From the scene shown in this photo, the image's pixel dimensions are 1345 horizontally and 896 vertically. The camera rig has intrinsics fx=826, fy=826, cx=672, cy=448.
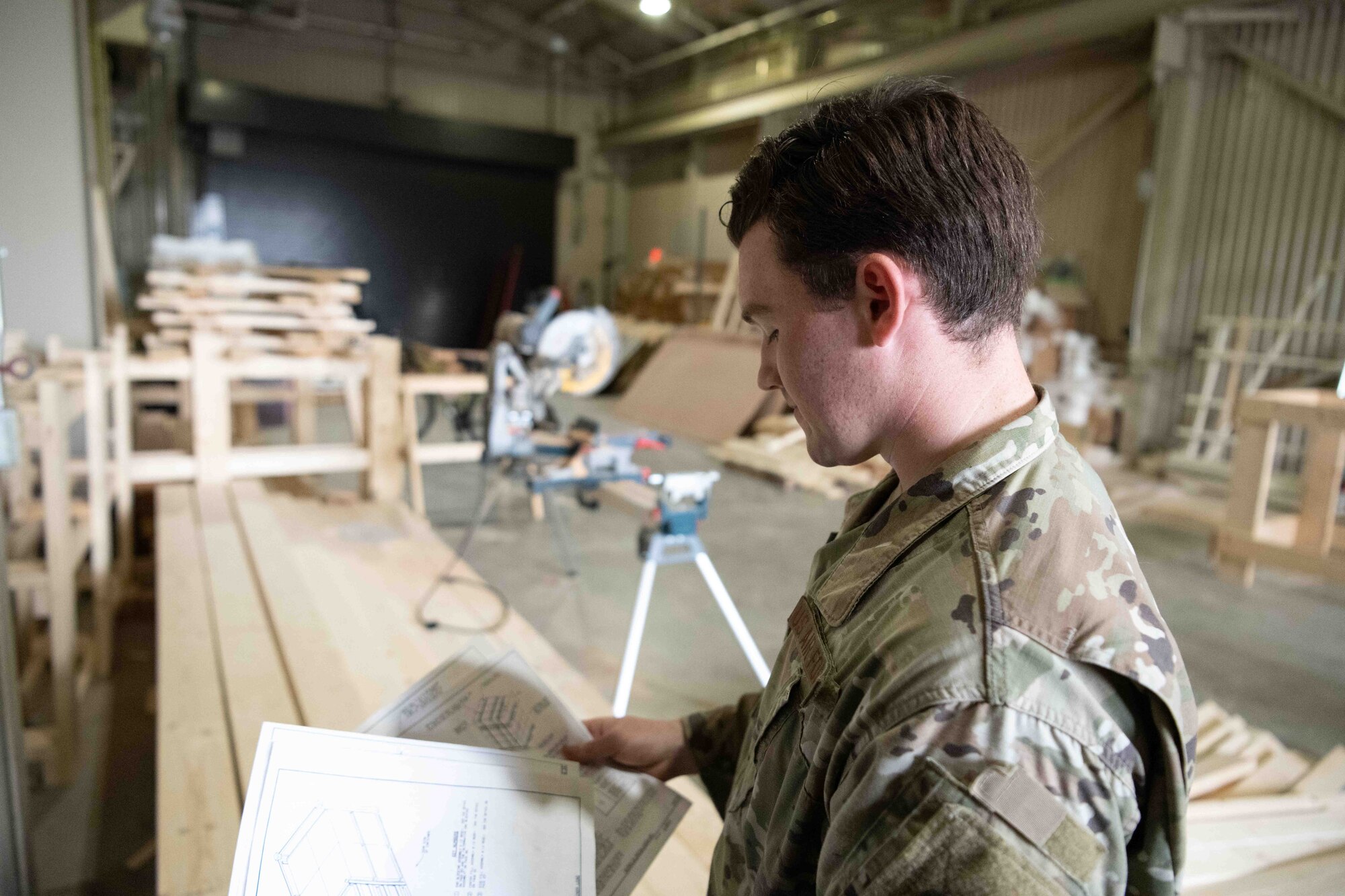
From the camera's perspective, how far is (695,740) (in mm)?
1076

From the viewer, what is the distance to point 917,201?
Result: 2.12 ft

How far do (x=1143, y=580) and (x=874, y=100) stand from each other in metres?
0.45

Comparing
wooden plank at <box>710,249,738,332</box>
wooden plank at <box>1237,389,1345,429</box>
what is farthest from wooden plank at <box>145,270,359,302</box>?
wooden plank at <box>710,249,738,332</box>

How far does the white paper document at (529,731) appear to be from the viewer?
3.12 feet

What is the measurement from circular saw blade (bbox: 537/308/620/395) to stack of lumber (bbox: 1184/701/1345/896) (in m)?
2.18

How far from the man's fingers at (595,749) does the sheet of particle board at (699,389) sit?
5.55 m

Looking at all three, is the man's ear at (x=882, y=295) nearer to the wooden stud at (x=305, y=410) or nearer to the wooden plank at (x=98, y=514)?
the wooden plank at (x=98, y=514)

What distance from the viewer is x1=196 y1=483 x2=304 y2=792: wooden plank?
5.95ft

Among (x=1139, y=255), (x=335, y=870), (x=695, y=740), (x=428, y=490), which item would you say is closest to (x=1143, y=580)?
(x=695, y=740)

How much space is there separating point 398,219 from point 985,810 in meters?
11.3

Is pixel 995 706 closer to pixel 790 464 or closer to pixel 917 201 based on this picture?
pixel 917 201

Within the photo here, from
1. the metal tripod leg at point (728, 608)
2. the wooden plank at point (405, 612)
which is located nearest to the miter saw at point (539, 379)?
the wooden plank at point (405, 612)

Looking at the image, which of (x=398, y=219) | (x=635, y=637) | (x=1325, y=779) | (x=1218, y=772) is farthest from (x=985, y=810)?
(x=398, y=219)

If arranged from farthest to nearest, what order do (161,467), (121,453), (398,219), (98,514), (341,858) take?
(398,219), (161,467), (121,453), (98,514), (341,858)
